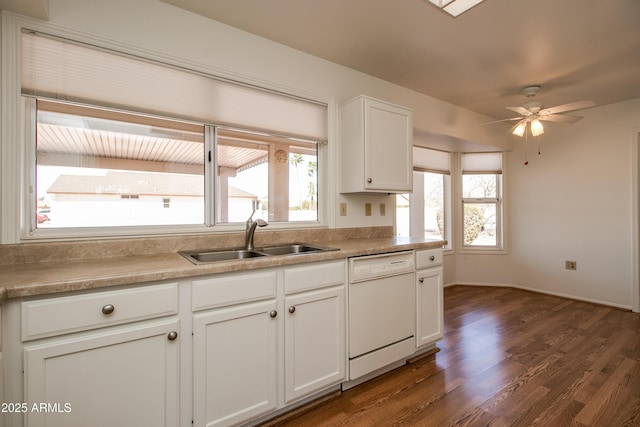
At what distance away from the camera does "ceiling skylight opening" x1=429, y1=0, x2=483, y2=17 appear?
1.85m

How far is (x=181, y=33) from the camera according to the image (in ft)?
6.31

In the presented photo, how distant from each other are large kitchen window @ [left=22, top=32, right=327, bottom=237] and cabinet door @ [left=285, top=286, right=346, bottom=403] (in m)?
0.82

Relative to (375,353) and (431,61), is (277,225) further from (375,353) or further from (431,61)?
(431,61)

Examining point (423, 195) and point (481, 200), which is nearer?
point (423, 195)

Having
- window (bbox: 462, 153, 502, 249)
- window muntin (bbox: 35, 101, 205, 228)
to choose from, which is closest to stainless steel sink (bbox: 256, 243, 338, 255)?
window muntin (bbox: 35, 101, 205, 228)

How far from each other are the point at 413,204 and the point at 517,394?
8.50ft

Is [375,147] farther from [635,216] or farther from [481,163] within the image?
[635,216]

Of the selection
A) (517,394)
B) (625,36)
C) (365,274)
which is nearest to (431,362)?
(517,394)

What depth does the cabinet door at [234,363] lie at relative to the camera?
1.42m

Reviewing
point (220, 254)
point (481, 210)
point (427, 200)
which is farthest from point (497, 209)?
point (220, 254)

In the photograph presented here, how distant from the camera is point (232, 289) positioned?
150 cm

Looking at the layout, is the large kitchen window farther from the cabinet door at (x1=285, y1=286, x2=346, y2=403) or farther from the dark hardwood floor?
the dark hardwood floor

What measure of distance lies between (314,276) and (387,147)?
1.30 m

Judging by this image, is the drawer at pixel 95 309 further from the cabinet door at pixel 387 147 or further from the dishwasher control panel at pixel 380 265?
the cabinet door at pixel 387 147
